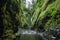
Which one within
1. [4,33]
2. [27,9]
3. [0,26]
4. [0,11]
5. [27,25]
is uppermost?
[0,11]

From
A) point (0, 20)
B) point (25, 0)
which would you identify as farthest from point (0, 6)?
point (25, 0)

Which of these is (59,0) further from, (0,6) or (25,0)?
(25,0)

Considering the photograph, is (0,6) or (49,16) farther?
(49,16)

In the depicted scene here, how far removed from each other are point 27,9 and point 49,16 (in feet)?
128

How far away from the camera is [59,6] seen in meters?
22.6

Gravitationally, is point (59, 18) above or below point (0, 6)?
below

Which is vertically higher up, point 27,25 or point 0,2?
point 0,2

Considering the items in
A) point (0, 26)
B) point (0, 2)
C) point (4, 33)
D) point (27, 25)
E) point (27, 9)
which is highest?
point (0, 2)

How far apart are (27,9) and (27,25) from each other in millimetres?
11398

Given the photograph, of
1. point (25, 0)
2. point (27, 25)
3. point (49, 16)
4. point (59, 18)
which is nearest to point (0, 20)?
point (59, 18)

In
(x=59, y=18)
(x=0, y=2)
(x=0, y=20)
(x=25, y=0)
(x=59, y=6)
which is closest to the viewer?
(x=0, y=2)

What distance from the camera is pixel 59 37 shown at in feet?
47.0

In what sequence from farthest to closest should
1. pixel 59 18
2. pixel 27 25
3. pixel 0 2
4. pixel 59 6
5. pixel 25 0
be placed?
pixel 25 0
pixel 27 25
pixel 59 6
pixel 59 18
pixel 0 2

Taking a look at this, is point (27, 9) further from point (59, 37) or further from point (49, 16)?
point (59, 37)
